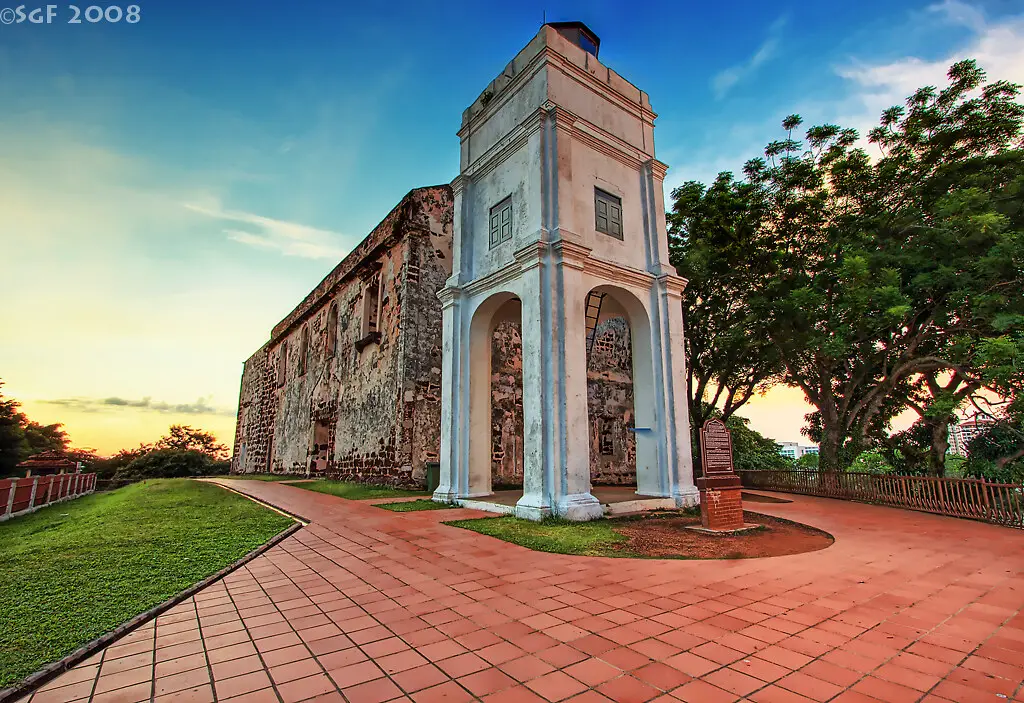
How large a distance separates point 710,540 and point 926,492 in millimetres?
7554

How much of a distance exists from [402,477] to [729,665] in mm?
9453

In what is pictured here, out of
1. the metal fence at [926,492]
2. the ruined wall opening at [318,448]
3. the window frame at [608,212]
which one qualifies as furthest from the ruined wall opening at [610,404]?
the ruined wall opening at [318,448]

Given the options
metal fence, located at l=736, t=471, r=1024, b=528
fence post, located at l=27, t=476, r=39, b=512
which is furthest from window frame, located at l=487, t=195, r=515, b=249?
fence post, located at l=27, t=476, r=39, b=512

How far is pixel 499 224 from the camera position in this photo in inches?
368

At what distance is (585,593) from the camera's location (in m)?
3.67

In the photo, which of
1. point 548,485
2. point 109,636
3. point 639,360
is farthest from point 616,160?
point 109,636

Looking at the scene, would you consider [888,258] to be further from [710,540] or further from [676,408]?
[710,540]

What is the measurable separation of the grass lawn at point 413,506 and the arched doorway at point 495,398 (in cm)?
55

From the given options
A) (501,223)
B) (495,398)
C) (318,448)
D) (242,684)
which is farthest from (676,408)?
(318,448)

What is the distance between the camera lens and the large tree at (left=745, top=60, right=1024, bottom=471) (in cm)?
1023

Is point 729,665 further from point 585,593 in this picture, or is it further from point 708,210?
point 708,210

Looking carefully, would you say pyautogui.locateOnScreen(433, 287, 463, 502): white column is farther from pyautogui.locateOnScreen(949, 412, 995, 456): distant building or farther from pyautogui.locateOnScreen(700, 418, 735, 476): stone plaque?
pyautogui.locateOnScreen(949, 412, 995, 456): distant building

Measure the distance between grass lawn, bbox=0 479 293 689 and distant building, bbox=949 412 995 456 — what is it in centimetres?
1552

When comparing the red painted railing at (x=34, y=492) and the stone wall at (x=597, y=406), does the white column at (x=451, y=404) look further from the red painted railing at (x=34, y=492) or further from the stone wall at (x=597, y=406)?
the red painted railing at (x=34, y=492)
